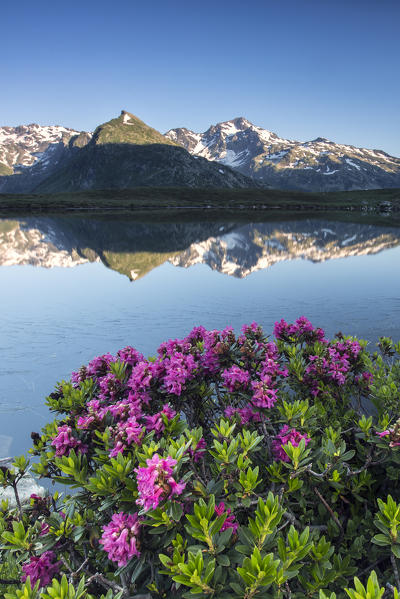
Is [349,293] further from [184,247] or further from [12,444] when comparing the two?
[184,247]

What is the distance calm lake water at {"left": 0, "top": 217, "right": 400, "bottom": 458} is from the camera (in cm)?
1138

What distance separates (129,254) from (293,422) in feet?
99.9

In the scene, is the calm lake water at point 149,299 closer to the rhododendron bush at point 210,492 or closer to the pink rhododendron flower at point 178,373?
the rhododendron bush at point 210,492

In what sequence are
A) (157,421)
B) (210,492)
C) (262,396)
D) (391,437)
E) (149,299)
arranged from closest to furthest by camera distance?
(210,492) < (391,437) < (157,421) < (262,396) < (149,299)

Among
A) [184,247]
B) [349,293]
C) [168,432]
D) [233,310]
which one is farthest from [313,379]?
[184,247]

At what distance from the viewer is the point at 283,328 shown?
738 centimetres

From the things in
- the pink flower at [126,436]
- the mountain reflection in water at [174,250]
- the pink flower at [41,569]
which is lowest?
the pink flower at [41,569]

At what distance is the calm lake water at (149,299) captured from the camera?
37.3ft

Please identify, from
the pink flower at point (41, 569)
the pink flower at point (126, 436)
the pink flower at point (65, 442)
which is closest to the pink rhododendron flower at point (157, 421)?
the pink flower at point (126, 436)

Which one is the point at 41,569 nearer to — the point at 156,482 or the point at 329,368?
the point at 156,482

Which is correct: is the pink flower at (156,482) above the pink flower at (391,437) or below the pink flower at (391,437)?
above

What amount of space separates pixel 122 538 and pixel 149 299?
52.2 feet

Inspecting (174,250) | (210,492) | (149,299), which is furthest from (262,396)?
(174,250)

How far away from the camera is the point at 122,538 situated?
2.70 meters
